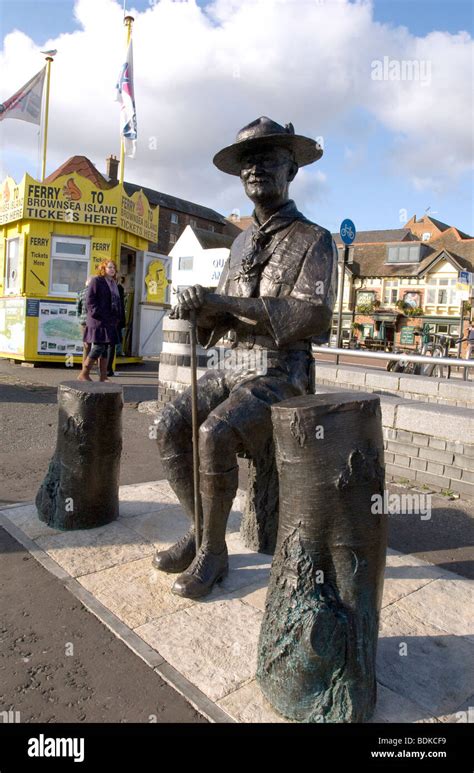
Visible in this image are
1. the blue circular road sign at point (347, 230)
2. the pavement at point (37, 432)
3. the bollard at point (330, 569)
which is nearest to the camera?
the bollard at point (330, 569)

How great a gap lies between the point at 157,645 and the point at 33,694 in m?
0.52

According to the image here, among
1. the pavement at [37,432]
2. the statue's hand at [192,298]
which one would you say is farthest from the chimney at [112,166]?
the statue's hand at [192,298]

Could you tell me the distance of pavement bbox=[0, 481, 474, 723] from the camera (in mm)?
2148

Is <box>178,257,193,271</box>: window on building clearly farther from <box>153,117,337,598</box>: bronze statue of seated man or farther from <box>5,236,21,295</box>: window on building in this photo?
<box>153,117,337,598</box>: bronze statue of seated man

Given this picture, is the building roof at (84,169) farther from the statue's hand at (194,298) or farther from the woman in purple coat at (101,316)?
the statue's hand at (194,298)

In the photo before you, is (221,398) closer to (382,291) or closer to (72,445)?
(72,445)

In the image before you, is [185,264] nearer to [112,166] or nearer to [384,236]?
[112,166]

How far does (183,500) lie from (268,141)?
1956mm

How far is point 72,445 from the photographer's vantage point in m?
3.71

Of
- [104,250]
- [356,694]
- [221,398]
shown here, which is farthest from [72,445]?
[104,250]

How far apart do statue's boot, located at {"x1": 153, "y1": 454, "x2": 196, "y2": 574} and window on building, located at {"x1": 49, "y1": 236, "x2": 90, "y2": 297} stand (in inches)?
397

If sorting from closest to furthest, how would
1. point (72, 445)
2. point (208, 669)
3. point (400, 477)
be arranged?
point (208, 669) → point (72, 445) → point (400, 477)

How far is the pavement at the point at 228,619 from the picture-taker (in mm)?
2148

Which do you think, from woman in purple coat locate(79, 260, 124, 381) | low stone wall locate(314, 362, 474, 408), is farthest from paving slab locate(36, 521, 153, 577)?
woman in purple coat locate(79, 260, 124, 381)
